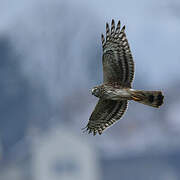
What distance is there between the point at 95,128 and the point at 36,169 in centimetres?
7988

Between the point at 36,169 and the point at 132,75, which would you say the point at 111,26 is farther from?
the point at 36,169

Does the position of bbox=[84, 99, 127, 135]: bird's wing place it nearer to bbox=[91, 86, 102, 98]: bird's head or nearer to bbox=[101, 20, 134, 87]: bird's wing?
bbox=[91, 86, 102, 98]: bird's head

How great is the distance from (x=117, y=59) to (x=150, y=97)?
5.09ft

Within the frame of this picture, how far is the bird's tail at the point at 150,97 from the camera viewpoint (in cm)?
1918

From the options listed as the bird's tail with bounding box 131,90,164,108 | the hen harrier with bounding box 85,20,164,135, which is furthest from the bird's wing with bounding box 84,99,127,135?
the bird's tail with bounding box 131,90,164,108

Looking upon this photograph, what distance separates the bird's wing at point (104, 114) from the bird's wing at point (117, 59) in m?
1.40

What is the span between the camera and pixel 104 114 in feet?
70.0

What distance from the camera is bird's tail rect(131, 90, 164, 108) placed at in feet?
62.9

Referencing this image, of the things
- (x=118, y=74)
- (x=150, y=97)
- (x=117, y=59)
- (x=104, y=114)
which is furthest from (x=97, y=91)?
(x=104, y=114)

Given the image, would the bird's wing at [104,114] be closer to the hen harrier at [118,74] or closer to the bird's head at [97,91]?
the hen harrier at [118,74]

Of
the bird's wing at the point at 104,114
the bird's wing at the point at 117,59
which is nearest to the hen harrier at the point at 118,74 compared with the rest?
the bird's wing at the point at 117,59

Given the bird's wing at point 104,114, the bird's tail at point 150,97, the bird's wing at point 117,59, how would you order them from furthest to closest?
the bird's wing at point 104,114 < the bird's wing at point 117,59 < the bird's tail at point 150,97

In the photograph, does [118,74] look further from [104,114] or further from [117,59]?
[104,114]

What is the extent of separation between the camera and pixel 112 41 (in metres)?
19.9
